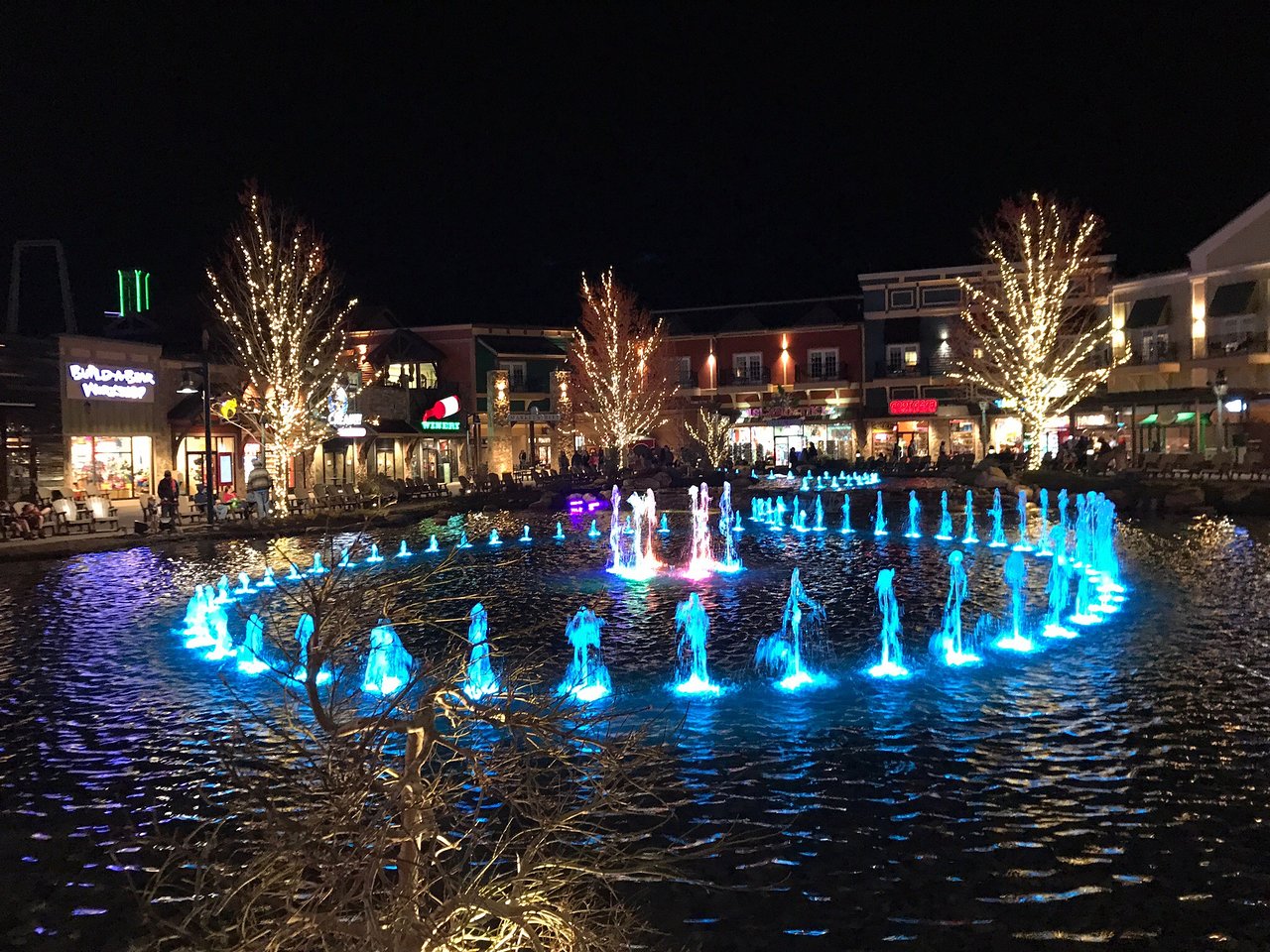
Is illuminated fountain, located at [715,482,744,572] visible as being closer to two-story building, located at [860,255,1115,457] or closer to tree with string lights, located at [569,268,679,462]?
tree with string lights, located at [569,268,679,462]

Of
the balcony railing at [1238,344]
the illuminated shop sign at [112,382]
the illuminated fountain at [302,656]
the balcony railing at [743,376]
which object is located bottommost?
the illuminated fountain at [302,656]

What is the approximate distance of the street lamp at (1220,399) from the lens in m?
39.9

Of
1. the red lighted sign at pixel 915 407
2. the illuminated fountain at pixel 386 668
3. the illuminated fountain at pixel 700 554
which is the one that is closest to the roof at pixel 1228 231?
the red lighted sign at pixel 915 407

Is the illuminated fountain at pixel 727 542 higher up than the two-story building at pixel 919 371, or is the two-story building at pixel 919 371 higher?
the two-story building at pixel 919 371

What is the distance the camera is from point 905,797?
7793 millimetres

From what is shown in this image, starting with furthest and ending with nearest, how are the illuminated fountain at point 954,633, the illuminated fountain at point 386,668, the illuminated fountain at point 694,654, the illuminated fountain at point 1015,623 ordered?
1. the illuminated fountain at point 1015,623
2. the illuminated fountain at point 954,633
3. the illuminated fountain at point 386,668
4. the illuminated fountain at point 694,654

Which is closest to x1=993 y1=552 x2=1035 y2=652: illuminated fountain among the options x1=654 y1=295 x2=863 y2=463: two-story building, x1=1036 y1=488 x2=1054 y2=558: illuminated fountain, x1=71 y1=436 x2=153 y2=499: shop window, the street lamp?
x1=1036 y1=488 x2=1054 y2=558: illuminated fountain

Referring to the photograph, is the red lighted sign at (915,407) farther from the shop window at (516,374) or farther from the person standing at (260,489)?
the person standing at (260,489)

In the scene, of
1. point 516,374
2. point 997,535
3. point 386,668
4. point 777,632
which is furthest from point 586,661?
point 516,374

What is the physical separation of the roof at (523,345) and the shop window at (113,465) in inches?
946

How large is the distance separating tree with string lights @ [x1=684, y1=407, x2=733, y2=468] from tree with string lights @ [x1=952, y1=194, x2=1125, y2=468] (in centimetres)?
1482

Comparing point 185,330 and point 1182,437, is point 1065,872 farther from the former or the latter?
point 185,330

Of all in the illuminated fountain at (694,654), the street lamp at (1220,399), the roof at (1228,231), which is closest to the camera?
the illuminated fountain at (694,654)

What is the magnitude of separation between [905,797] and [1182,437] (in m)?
47.4
